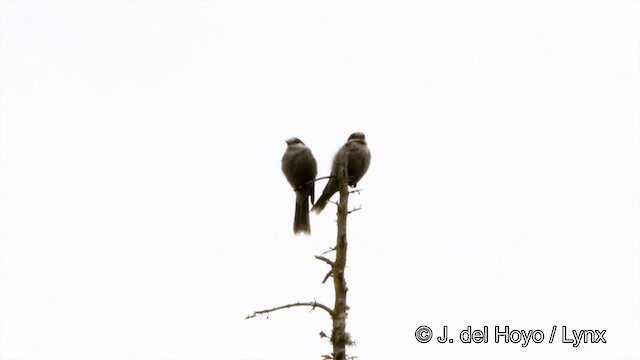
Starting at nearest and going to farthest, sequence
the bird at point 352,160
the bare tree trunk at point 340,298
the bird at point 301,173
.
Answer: the bare tree trunk at point 340,298
the bird at point 352,160
the bird at point 301,173

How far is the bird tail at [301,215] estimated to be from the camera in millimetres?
11594

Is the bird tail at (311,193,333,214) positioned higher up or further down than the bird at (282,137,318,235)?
further down

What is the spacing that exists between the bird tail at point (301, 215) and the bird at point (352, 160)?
27 cm

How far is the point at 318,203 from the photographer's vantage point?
11398 mm

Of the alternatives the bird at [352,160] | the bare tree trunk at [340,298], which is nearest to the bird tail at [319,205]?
the bird at [352,160]

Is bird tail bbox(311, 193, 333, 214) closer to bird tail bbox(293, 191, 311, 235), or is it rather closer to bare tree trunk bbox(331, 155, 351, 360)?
bird tail bbox(293, 191, 311, 235)

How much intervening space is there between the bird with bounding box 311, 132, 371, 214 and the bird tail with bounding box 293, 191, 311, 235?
0.27 m

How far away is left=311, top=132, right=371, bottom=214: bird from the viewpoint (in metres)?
11.2

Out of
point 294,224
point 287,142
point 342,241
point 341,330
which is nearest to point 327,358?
point 341,330

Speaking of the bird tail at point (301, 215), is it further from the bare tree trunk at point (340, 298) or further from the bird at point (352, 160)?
the bare tree trunk at point (340, 298)

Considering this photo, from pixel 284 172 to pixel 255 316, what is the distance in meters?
4.16

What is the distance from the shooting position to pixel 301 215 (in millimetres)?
11703

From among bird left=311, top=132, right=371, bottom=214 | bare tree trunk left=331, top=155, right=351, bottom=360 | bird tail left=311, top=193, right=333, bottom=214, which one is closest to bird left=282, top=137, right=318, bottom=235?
bird tail left=311, top=193, right=333, bottom=214

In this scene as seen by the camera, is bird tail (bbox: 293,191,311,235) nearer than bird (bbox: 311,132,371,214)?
No
